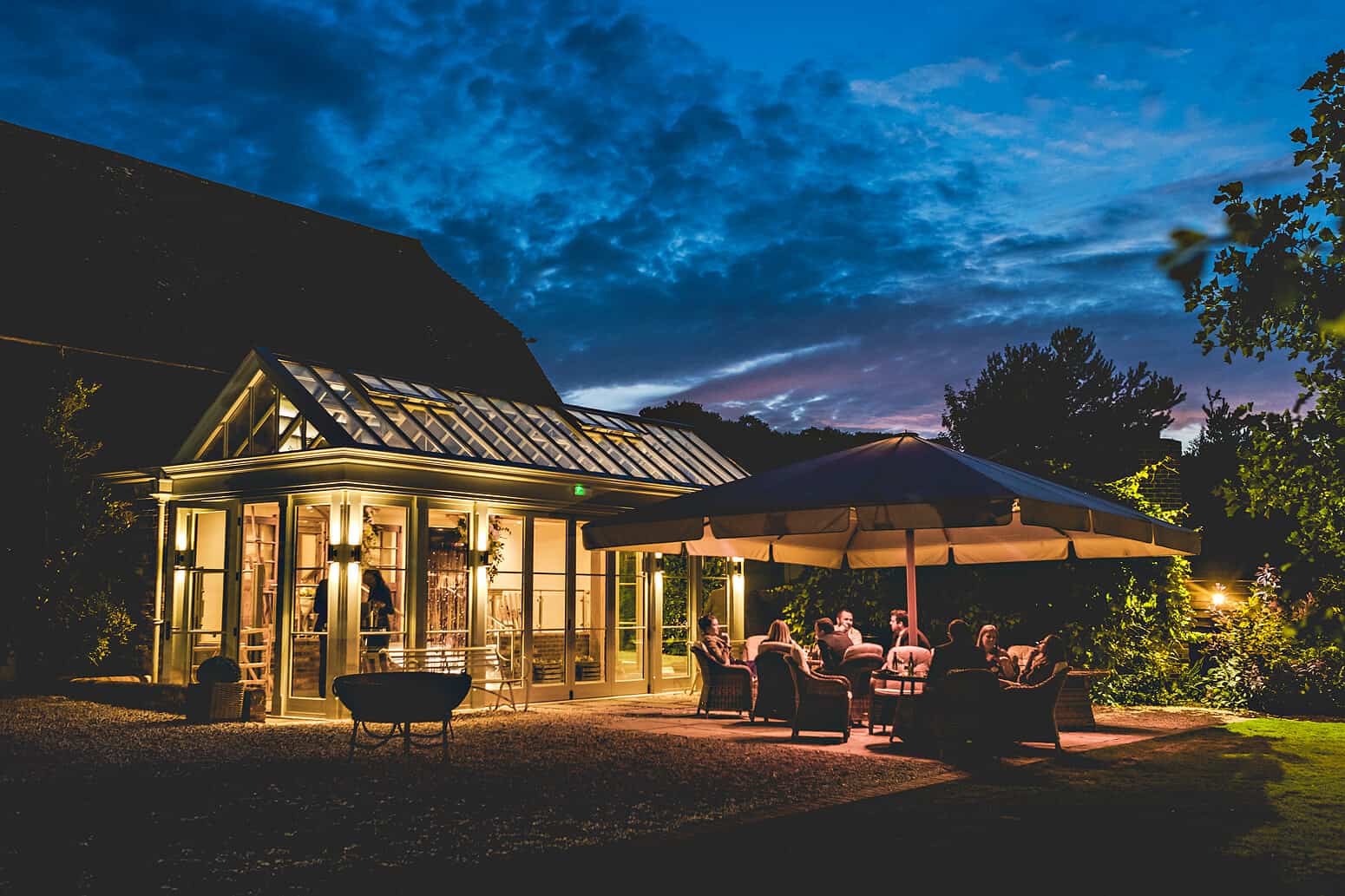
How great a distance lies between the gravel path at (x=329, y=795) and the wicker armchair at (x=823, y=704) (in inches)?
21.4

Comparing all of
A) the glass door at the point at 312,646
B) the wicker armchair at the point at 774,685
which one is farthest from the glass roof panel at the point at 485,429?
the wicker armchair at the point at 774,685

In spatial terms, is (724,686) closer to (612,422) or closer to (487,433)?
(487,433)

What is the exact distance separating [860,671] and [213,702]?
6.09 m

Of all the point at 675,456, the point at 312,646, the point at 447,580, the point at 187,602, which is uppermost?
the point at 675,456

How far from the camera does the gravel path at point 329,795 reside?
4934 mm

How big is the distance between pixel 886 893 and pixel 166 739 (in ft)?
23.3

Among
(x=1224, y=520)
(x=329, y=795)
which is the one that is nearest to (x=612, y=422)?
(x=329, y=795)

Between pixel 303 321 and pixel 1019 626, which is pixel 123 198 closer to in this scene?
pixel 303 321

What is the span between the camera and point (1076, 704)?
33.1 ft

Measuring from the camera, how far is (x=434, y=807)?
6250mm

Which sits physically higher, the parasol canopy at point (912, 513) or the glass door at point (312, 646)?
the parasol canopy at point (912, 513)

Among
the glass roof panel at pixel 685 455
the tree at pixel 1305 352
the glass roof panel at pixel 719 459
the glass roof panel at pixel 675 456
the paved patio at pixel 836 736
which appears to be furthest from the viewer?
the glass roof panel at pixel 719 459

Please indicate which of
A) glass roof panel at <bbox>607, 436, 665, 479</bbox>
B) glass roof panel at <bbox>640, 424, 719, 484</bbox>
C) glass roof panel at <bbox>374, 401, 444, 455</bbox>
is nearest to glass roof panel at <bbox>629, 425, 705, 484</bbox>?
glass roof panel at <bbox>640, 424, 719, 484</bbox>

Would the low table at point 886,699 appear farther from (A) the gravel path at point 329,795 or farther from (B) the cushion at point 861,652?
(A) the gravel path at point 329,795
